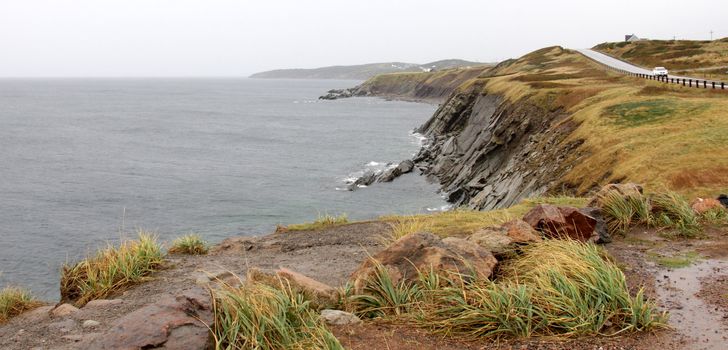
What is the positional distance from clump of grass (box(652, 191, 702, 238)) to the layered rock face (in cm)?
1335

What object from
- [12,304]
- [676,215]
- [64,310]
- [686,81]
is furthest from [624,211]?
[686,81]

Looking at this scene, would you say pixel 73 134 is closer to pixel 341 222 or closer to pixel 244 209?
pixel 244 209

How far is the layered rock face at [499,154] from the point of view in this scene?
115 ft

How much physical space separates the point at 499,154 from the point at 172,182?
95.5 feet

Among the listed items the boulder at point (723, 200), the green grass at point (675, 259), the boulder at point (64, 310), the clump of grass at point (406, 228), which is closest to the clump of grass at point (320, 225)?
the clump of grass at point (406, 228)

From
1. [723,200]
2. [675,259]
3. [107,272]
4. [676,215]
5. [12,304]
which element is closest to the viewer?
[675,259]

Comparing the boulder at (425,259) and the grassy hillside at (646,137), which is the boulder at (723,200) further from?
the boulder at (425,259)

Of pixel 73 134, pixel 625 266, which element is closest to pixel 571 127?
pixel 625 266

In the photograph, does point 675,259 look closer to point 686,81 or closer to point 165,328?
Answer: point 165,328

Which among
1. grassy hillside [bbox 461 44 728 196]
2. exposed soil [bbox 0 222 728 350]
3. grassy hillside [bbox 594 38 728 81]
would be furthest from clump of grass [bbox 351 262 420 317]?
grassy hillside [bbox 594 38 728 81]

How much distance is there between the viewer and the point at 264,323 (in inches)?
342

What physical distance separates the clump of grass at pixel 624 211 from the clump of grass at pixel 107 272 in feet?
40.5

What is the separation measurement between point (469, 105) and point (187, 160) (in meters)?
35.5

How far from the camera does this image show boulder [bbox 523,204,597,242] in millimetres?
14211
